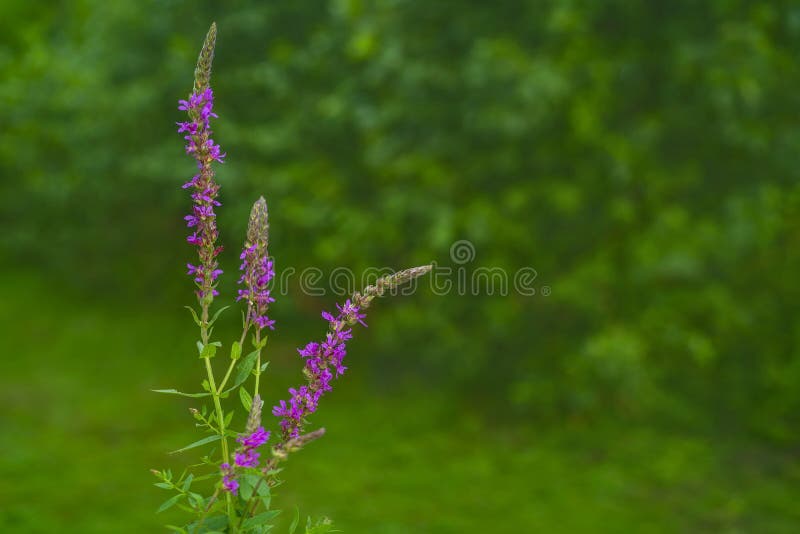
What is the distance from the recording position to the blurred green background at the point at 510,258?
20.6ft

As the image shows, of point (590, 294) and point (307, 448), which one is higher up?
point (590, 294)

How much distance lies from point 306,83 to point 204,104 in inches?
222

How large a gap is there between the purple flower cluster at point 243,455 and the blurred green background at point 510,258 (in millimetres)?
3543

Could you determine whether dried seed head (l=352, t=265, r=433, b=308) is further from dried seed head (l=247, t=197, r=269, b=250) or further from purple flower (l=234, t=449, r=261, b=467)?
purple flower (l=234, t=449, r=261, b=467)

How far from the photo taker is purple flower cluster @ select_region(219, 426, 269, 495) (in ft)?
7.17

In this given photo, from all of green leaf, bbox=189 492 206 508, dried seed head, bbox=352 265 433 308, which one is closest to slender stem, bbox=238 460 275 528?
green leaf, bbox=189 492 206 508

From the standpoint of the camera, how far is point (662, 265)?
6.59m

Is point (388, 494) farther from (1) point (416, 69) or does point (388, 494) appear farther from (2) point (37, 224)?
(2) point (37, 224)

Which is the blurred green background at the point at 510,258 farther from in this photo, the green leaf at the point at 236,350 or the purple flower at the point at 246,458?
the purple flower at the point at 246,458

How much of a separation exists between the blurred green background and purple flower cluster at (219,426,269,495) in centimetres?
354

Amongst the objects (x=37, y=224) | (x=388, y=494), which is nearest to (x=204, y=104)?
(x=388, y=494)

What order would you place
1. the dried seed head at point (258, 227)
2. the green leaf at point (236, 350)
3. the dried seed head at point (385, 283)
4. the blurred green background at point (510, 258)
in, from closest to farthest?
the dried seed head at point (385, 283) < the dried seed head at point (258, 227) < the green leaf at point (236, 350) < the blurred green background at point (510, 258)

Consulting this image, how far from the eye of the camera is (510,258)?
7.18m

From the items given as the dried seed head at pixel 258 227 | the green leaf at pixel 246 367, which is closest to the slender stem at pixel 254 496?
the green leaf at pixel 246 367
